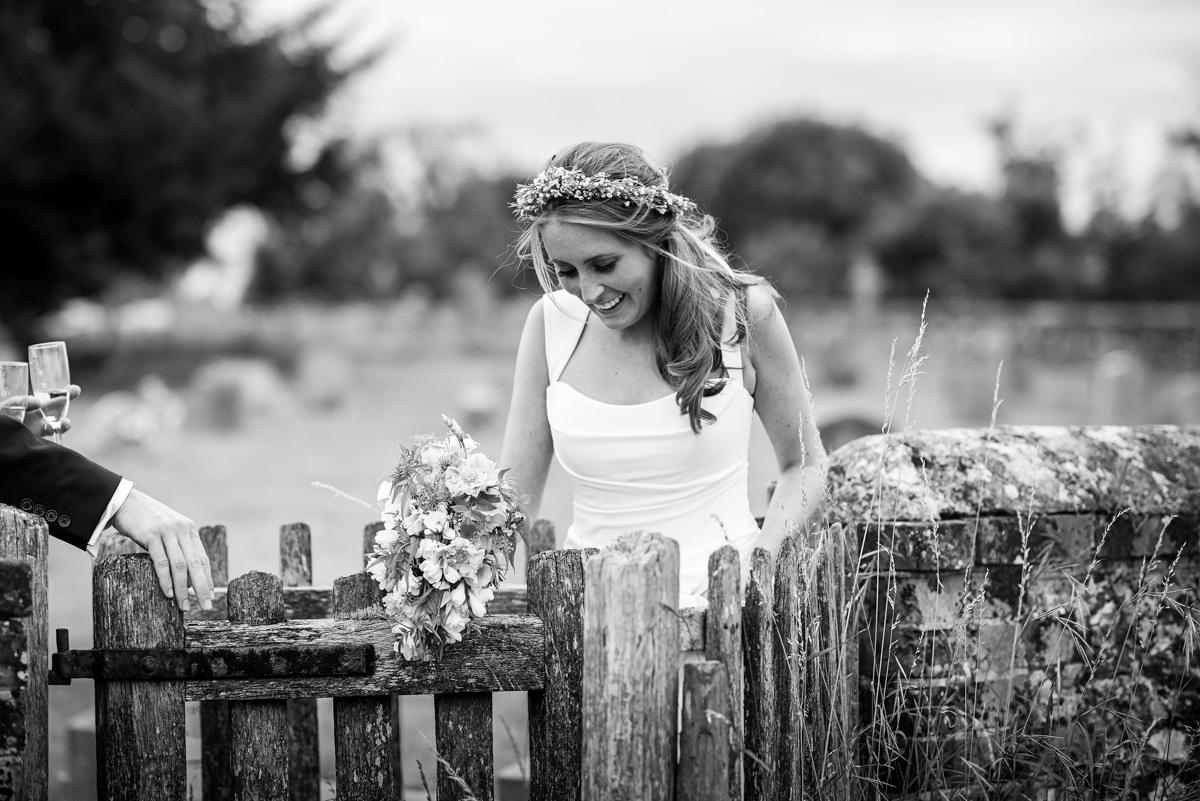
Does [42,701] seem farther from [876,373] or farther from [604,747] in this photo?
[876,373]

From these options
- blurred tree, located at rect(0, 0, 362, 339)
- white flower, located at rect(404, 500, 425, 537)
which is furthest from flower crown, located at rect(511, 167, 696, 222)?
blurred tree, located at rect(0, 0, 362, 339)

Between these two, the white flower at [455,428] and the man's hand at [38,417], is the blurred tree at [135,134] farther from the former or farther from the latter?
the white flower at [455,428]

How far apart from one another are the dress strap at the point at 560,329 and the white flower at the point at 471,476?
1.11 m

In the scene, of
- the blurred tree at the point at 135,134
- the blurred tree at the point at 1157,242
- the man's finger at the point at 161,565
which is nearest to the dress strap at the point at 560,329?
the man's finger at the point at 161,565

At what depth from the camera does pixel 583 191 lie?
124 inches

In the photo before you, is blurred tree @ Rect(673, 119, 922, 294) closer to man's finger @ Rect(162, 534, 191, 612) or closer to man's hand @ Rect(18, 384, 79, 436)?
man's hand @ Rect(18, 384, 79, 436)

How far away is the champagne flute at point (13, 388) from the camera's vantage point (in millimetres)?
2814

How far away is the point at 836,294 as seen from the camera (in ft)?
141

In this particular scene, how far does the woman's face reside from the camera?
3.18 meters

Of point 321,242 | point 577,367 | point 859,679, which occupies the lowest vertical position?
point 859,679

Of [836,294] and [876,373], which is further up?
Answer: [836,294]

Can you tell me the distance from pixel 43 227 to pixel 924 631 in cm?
1846

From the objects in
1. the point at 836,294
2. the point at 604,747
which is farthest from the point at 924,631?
the point at 836,294

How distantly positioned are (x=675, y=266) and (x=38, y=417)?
6.61 ft
